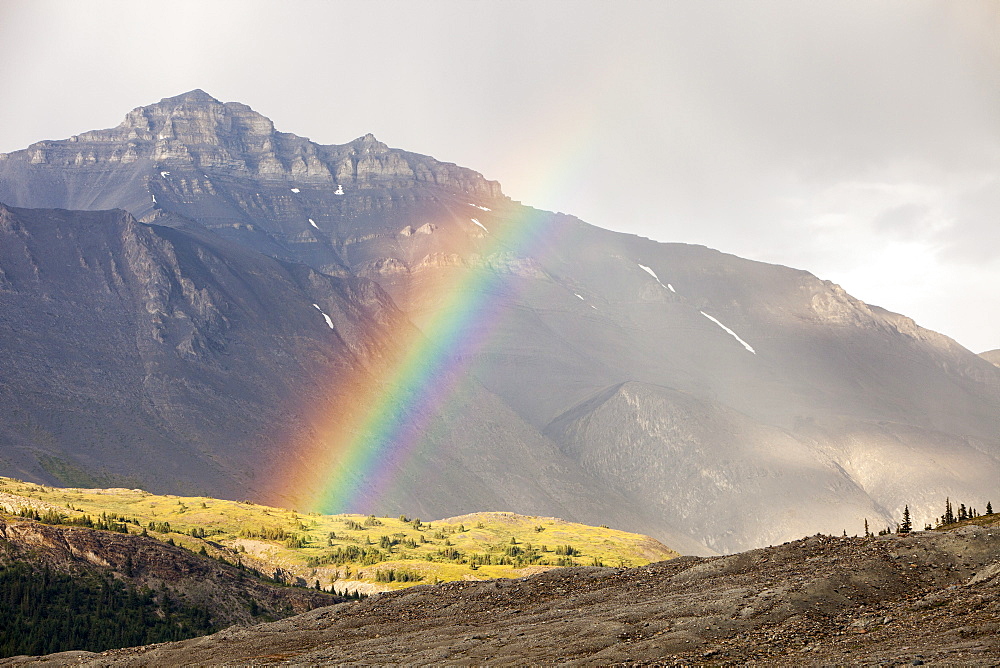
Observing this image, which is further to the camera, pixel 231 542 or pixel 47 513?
pixel 231 542

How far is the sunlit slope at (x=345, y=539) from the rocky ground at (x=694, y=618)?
44089 millimetres

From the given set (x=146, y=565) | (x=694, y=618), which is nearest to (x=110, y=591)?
(x=146, y=565)

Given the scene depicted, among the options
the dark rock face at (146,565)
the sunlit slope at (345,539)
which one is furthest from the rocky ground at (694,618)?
the sunlit slope at (345,539)

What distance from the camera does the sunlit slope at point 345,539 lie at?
100m

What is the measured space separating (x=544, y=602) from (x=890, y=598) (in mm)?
16989

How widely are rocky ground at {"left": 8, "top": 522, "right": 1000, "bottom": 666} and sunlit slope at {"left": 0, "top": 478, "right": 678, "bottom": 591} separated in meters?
44.1

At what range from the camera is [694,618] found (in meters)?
36.9

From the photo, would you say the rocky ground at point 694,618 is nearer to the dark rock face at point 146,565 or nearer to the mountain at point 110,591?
the mountain at point 110,591

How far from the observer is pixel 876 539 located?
154 feet

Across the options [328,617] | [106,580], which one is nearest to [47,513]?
[106,580]

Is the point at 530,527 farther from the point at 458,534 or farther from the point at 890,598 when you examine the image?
the point at 890,598

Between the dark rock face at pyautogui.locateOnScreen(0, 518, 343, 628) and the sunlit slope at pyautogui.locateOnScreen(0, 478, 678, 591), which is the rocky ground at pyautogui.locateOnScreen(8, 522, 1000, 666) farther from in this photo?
the sunlit slope at pyautogui.locateOnScreen(0, 478, 678, 591)

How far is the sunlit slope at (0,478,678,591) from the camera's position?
100250mm

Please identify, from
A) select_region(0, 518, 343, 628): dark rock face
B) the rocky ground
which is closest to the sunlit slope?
select_region(0, 518, 343, 628): dark rock face
